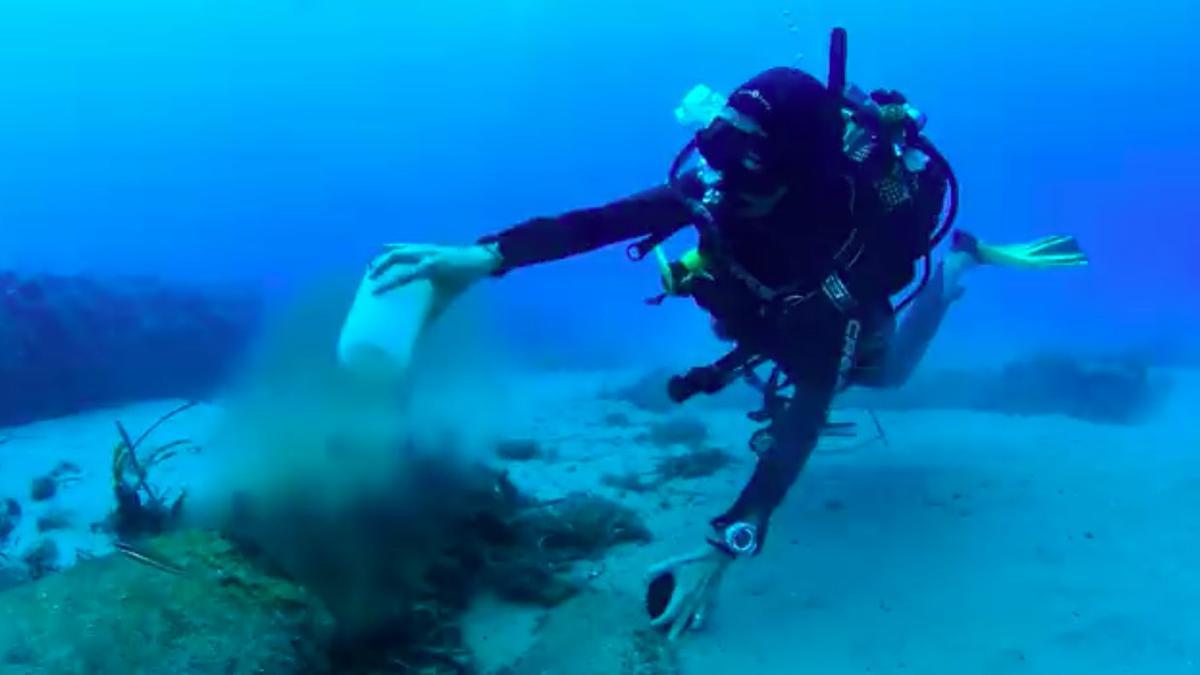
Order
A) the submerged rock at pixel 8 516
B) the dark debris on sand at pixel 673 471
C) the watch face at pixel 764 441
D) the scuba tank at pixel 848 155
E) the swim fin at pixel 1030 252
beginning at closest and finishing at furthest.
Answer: the watch face at pixel 764 441 < the scuba tank at pixel 848 155 < the submerged rock at pixel 8 516 < the dark debris on sand at pixel 673 471 < the swim fin at pixel 1030 252

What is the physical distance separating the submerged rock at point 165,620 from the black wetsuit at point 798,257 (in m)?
1.66

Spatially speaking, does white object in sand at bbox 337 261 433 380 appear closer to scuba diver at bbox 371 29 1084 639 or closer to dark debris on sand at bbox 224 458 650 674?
scuba diver at bbox 371 29 1084 639

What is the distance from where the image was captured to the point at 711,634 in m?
3.87

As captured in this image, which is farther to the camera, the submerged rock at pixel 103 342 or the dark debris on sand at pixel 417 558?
the submerged rock at pixel 103 342

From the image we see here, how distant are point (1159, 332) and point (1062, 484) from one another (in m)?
13.6

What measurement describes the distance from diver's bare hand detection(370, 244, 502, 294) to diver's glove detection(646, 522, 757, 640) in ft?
4.75

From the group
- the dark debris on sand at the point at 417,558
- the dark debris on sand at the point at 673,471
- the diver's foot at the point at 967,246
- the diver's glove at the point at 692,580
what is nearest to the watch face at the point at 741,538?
the diver's glove at the point at 692,580

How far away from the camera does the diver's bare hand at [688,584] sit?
3.69 m

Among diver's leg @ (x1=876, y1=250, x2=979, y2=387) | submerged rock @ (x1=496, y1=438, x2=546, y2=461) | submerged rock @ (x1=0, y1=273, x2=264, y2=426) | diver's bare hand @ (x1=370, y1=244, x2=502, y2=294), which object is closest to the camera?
diver's bare hand @ (x1=370, y1=244, x2=502, y2=294)

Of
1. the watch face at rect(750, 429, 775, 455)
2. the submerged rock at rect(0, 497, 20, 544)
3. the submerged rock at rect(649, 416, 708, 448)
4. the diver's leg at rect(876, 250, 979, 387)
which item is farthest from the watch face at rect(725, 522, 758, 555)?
the submerged rock at rect(0, 497, 20, 544)

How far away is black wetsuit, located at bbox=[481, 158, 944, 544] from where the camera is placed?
13.2 feet

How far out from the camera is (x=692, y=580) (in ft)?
12.3

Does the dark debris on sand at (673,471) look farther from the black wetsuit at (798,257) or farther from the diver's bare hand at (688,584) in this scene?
the diver's bare hand at (688,584)

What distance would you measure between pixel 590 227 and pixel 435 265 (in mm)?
852
